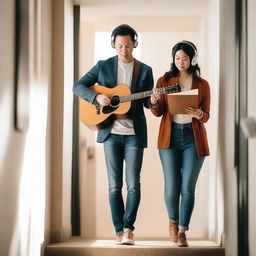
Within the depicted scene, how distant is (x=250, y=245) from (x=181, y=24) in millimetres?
1604

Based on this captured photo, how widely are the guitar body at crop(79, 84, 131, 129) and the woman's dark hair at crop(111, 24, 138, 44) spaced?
1.16 ft

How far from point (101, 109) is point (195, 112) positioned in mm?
609

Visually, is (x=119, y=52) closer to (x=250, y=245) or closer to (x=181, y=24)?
(x=181, y=24)

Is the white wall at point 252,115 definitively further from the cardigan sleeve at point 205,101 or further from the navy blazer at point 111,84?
the navy blazer at point 111,84

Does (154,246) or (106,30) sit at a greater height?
(106,30)

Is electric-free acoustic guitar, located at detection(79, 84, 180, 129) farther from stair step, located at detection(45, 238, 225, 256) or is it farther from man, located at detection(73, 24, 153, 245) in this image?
stair step, located at detection(45, 238, 225, 256)

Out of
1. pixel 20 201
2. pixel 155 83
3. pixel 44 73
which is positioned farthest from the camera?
pixel 155 83

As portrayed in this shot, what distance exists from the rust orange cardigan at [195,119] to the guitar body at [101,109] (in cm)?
23

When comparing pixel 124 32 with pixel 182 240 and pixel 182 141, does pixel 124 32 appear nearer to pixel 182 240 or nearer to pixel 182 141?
pixel 182 141

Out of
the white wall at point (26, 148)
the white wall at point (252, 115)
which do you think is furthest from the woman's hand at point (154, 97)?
the white wall at point (26, 148)

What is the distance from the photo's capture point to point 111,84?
3.01 meters

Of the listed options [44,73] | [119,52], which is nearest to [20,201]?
[44,73]

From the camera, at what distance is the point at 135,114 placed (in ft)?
9.80

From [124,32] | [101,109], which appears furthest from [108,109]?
[124,32]
